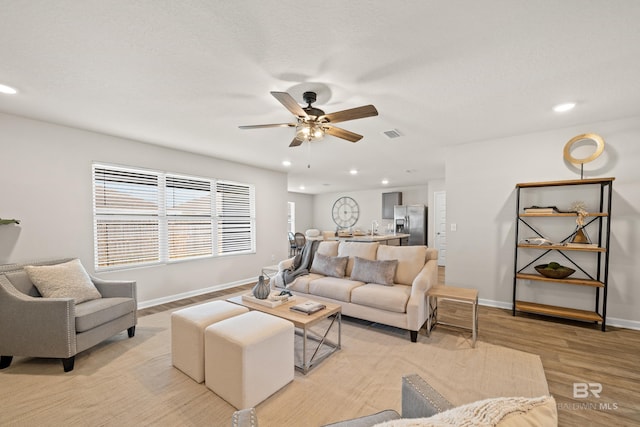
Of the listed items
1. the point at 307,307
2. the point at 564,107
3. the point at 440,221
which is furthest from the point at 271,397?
the point at 440,221

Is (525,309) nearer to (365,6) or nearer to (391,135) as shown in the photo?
(391,135)

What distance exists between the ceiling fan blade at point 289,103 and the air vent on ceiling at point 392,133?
5.08 feet

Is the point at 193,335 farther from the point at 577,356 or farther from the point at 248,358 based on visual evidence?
the point at 577,356

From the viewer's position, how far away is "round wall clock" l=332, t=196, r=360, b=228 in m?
9.94

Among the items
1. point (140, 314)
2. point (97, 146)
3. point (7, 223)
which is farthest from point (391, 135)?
point (7, 223)

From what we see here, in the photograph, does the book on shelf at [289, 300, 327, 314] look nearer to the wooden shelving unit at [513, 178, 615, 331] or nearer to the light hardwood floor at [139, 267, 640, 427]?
the light hardwood floor at [139, 267, 640, 427]

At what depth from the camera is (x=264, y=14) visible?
1.51 metres

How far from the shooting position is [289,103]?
2008 mm

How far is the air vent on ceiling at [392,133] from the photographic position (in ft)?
11.4

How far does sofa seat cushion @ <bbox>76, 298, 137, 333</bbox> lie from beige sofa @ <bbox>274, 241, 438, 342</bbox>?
1.85 m

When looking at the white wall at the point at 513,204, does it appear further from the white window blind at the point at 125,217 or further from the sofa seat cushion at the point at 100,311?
the white window blind at the point at 125,217

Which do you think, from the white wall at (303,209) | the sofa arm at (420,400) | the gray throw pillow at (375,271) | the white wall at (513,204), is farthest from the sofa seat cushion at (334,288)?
the white wall at (303,209)

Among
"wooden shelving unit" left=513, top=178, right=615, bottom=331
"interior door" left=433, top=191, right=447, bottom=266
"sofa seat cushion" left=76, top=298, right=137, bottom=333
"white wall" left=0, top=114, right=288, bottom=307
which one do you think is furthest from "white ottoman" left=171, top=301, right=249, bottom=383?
"interior door" left=433, top=191, right=447, bottom=266

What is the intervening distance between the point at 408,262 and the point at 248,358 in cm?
231
